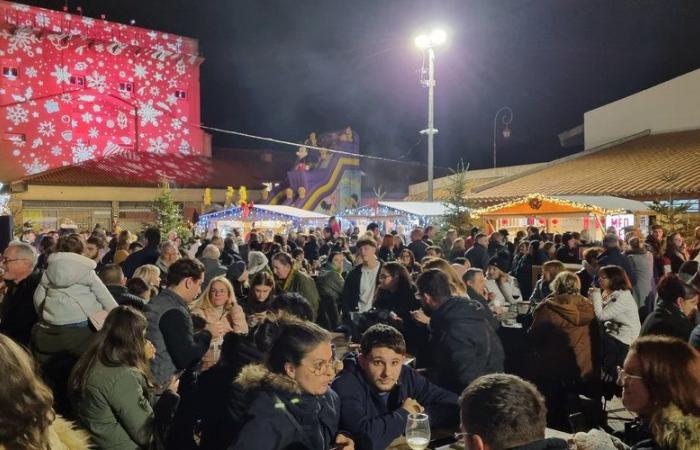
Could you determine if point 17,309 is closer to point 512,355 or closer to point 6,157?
point 512,355

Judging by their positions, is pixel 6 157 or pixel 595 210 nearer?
pixel 595 210

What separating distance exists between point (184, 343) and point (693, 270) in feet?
19.4

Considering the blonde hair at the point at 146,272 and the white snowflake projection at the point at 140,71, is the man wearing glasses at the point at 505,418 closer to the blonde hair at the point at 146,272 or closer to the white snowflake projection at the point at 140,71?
the blonde hair at the point at 146,272

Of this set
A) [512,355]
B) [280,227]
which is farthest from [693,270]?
[280,227]

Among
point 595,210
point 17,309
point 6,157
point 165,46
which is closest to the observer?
point 17,309

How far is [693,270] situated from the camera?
6.87 m

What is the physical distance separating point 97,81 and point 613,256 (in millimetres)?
30000

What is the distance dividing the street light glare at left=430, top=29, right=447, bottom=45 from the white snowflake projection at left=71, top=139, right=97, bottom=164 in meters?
22.5

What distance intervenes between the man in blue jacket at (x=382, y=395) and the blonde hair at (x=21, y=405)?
162cm

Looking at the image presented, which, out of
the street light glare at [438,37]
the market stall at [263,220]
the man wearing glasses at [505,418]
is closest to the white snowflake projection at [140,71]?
the market stall at [263,220]

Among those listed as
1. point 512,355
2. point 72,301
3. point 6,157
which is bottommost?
point 512,355

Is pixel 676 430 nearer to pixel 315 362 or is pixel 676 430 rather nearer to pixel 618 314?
pixel 315 362

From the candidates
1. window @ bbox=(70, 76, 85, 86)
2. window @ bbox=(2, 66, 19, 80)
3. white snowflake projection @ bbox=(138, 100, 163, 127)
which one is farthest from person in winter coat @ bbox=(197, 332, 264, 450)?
white snowflake projection @ bbox=(138, 100, 163, 127)

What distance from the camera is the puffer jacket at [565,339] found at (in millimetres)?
4949
